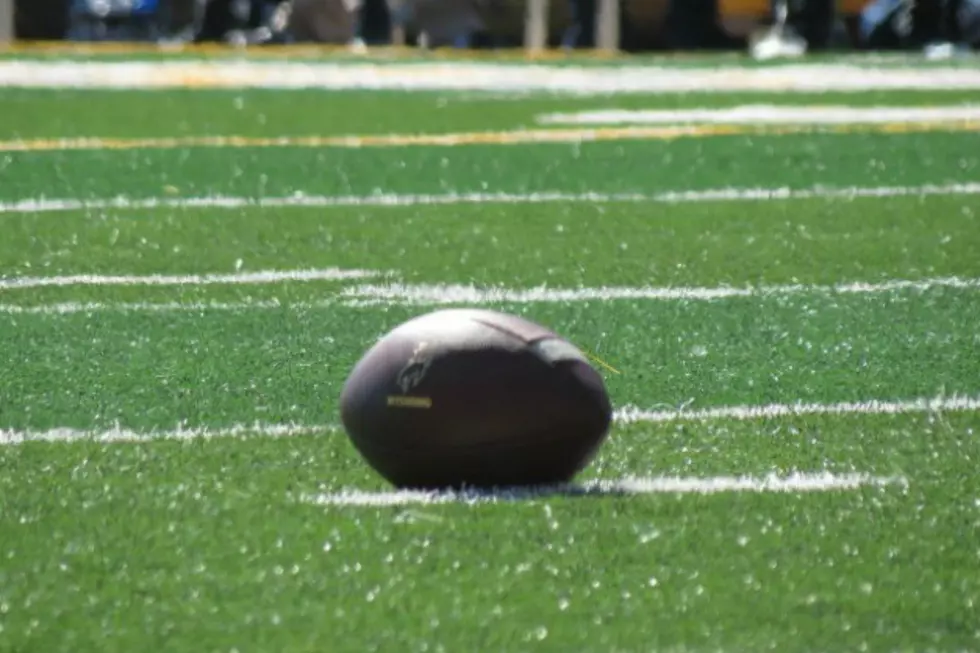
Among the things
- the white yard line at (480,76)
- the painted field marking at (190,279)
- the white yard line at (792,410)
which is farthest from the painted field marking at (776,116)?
the white yard line at (792,410)

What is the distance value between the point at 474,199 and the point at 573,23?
1706 cm

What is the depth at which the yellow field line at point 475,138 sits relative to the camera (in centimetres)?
1320

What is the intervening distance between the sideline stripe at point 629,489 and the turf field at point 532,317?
13mm

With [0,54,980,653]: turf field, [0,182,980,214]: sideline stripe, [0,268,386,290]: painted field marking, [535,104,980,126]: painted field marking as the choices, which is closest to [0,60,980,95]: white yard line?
[535,104,980,126]: painted field marking

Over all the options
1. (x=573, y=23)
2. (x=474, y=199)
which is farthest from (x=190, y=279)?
(x=573, y=23)

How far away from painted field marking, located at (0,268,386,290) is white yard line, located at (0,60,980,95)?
31.8 feet

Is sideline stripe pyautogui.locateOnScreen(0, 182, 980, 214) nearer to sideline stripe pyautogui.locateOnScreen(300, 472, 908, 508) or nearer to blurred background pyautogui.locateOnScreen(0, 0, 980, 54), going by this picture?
sideline stripe pyautogui.locateOnScreen(300, 472, 908, 508)

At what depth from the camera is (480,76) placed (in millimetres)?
20203

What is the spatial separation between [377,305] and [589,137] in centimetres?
609

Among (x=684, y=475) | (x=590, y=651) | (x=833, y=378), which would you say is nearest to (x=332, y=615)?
(x=590, y=651)

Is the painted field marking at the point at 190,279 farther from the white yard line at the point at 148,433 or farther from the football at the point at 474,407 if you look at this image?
the football at the point at 474,407

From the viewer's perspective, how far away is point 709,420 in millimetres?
5945

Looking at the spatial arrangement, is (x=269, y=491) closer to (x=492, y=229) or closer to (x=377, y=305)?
(x=377, y=305)

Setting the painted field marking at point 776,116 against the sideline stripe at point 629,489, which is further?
the painted field marking at point 776,116
